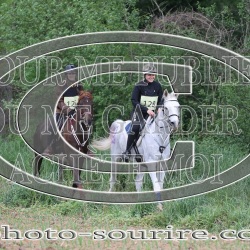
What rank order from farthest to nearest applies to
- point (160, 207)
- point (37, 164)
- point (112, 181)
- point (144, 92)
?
point (37, 164)
point (112, 181)
point (144, 92)
point (160, 207)

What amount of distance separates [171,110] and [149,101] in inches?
23.4

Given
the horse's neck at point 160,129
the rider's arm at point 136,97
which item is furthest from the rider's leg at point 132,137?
the rider's arm at point 136,97

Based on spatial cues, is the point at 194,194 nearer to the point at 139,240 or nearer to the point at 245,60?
the point at 139,240

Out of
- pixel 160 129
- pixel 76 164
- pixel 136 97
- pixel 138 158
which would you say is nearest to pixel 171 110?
pixel 160 129

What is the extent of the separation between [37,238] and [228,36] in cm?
850

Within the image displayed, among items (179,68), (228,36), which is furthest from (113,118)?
(228,36)

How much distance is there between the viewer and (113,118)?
53.0ft

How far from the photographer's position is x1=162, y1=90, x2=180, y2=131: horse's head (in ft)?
39.7

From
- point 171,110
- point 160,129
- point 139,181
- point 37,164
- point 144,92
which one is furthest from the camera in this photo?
point 37,164

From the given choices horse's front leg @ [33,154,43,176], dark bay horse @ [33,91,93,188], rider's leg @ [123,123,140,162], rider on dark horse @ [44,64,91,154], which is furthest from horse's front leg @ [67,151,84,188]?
rider's leg @ [123,123,140,162]

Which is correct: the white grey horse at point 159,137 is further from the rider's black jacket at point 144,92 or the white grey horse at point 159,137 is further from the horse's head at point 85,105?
the horse's head at point 85,105

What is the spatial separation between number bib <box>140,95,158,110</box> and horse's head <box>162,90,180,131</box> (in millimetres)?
307

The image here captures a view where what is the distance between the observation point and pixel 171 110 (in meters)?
12.2

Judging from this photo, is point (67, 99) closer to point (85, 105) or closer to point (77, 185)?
point (85, 105)
